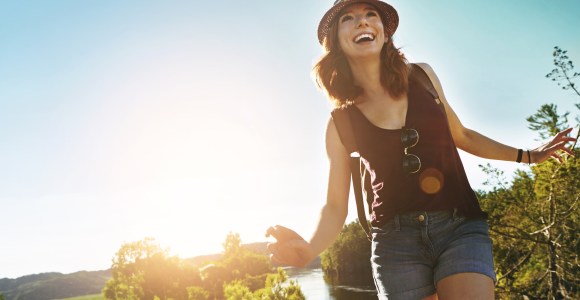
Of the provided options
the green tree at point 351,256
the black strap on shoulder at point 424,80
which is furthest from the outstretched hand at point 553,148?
the green tree at point 351,256

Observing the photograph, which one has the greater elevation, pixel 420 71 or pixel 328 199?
→ pixel 420 71

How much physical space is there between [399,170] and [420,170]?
110 millimetres

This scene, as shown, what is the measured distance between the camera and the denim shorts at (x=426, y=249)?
1.88 metres

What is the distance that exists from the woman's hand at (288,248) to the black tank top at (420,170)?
51 centimetres

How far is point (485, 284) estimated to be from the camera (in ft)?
5.89

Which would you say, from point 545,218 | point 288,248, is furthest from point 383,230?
point 545,218

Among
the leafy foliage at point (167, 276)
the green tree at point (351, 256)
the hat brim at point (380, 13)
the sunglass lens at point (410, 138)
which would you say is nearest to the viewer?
the sunglass lens at point (410, 138)

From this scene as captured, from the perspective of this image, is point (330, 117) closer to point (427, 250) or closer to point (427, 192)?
point (427, 192)

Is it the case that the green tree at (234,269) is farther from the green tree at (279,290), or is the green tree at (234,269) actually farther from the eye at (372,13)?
the eye at (372,13)

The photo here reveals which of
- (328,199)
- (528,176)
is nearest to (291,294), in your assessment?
(528,176)

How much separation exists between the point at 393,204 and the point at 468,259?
442 mm

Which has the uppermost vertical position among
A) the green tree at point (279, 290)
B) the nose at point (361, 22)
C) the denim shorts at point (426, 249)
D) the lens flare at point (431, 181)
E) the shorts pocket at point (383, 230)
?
the nose at point (361, 22)

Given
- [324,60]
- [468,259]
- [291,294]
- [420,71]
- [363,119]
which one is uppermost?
[324,60]

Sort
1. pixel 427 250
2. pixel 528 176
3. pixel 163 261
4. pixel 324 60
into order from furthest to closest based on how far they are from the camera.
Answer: pixel 163 261 < pixel 528 176 < pixel 324 60 < pixel 427 250
